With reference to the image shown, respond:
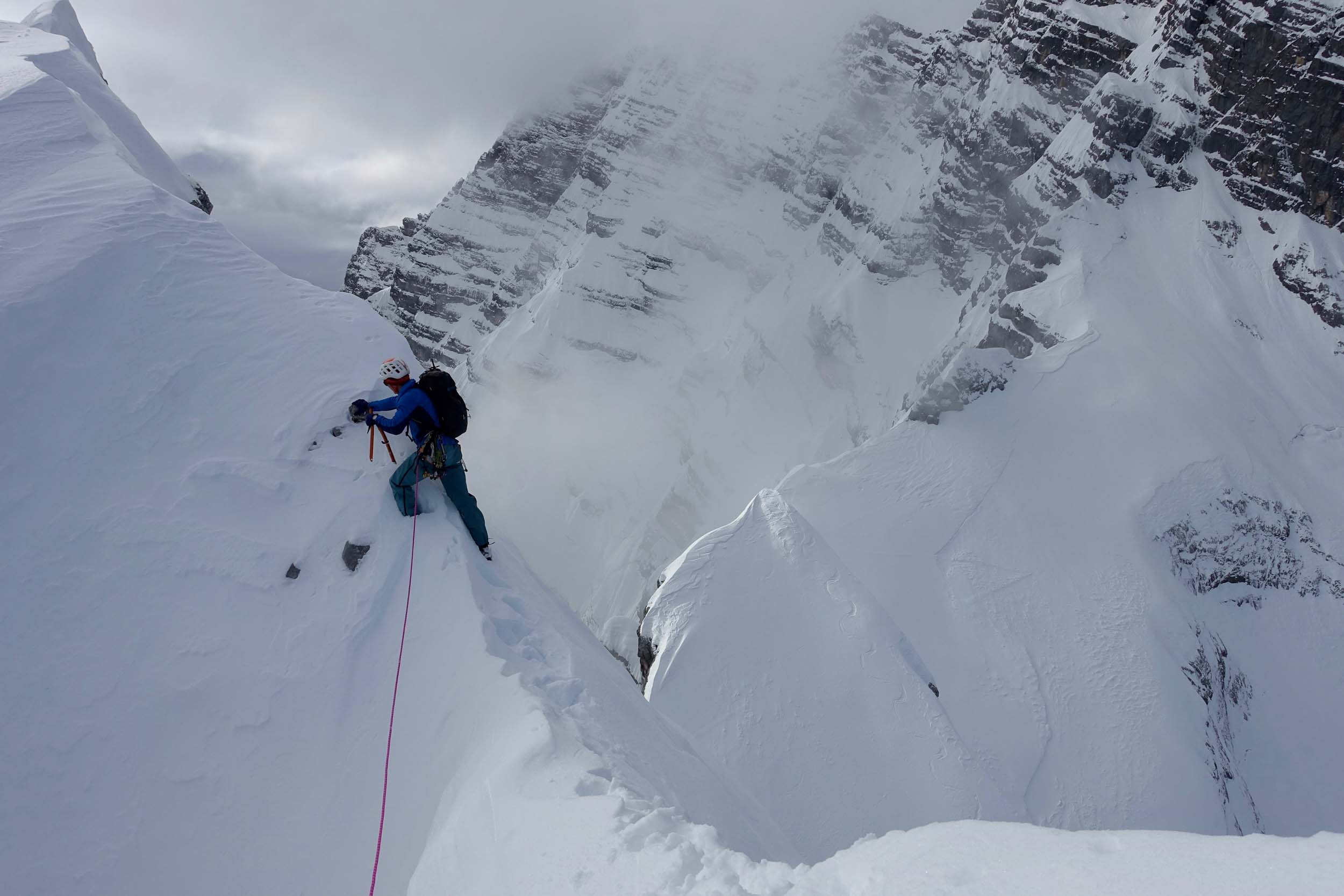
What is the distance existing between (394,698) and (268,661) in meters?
1.37

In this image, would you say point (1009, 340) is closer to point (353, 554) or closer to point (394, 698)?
point (353, 554)

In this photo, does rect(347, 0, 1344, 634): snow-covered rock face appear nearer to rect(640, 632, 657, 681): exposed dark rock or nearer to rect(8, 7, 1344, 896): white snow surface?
rect(640, 632, 657, 681): exposed dark rock

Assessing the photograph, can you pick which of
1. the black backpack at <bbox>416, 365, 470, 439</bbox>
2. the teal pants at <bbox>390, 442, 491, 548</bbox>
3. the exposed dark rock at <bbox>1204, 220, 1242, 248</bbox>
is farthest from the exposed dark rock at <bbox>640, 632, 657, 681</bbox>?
the exposed dark rock at <bbox>1204, 220, 1242, 248</bbox>

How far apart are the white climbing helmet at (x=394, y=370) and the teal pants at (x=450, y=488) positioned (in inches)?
43.4

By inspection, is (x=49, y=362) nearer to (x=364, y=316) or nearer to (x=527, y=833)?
(x=364, y=316)

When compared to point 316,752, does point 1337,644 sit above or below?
below

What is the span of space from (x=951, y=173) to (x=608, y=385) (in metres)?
46.8

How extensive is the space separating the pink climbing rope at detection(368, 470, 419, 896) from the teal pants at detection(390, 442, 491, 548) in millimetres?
70

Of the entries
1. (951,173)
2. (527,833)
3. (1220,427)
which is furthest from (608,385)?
(527,833)

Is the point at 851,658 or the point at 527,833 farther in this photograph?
the point at 851,658

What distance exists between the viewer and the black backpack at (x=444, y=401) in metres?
8.17

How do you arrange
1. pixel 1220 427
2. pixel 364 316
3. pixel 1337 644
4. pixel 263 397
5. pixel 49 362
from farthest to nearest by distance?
1. pixel 1220 427
2. pixel 1337 644
3. pixel 364 316
4. pixel 263 397
5. pixel 49 362

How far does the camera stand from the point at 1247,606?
32.2 m

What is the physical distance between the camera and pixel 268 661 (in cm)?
671
